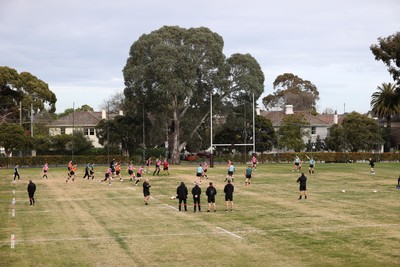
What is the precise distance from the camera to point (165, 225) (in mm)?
26641

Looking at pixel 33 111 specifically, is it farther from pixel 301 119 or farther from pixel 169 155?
pixel 301 119

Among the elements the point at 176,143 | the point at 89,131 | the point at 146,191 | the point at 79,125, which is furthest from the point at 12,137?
the point at 146,191

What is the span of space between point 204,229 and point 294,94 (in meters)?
123

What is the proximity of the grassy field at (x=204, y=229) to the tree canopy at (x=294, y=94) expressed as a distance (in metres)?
103

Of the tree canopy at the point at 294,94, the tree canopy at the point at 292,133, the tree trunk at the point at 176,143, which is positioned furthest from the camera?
the tree canopy at the point at 294,94

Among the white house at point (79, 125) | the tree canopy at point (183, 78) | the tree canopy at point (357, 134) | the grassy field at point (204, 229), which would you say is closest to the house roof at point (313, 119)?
the tree canopy at point (357, 134)

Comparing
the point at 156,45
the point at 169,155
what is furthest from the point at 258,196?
the point at 169,155

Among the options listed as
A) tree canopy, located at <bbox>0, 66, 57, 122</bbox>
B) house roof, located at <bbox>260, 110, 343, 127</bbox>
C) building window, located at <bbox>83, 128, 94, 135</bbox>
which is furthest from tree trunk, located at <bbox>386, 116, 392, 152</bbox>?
tree canopy, located at <bbox>0, 66, 57, 122</bbox>

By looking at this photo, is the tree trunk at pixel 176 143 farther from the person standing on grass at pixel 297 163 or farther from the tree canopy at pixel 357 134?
the tree canopy at pixel 357 134

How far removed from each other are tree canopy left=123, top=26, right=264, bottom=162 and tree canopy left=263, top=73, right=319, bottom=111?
53327 mm

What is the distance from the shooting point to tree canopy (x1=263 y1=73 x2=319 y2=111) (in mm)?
145625

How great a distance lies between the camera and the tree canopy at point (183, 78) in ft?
277

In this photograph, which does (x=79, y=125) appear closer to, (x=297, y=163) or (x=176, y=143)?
(x=176, y=143)

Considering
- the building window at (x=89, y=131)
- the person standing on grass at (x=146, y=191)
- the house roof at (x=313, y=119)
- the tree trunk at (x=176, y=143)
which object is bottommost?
the person standing on grass at (x=146, y=191)
